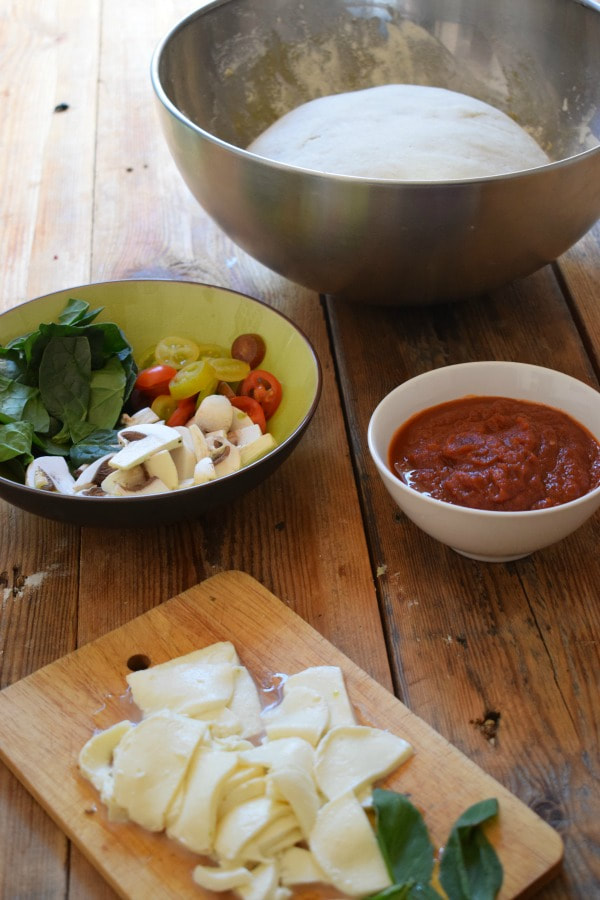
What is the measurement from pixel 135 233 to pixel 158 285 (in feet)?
1.76

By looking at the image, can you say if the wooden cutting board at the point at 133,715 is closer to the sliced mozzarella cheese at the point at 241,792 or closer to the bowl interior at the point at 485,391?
the sliced mozzarella cheese at the point at 241,792

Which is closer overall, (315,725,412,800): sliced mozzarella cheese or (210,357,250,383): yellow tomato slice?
(315,725,412,800): sliced mozzarella cheese

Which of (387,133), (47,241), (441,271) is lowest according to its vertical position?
(47,241)

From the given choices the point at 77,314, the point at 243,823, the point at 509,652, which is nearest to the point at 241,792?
the point at 243,823

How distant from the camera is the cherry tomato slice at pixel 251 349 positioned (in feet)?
4.98

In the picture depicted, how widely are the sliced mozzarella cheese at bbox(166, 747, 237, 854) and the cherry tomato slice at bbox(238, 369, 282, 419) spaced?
617 mm

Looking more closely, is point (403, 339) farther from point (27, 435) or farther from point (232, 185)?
point (27, 435)

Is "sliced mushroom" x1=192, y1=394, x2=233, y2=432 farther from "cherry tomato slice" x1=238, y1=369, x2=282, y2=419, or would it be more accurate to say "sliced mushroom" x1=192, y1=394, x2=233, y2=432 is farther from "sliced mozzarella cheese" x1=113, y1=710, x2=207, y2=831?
"sliced mozzarella cheese" x1=113, y1=710, x2=207, y2=831

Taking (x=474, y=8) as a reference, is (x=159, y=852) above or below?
below

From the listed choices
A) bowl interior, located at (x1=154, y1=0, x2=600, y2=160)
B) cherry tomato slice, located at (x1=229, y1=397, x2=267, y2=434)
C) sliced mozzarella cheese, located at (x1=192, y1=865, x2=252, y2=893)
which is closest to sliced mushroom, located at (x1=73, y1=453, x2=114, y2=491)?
cherry tomato slice, located at (x1=229, y1=397, x2=267, y2=434)

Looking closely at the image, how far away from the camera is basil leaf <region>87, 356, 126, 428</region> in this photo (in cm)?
142

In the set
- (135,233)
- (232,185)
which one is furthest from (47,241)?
(232,185)

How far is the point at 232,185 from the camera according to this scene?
1522mm

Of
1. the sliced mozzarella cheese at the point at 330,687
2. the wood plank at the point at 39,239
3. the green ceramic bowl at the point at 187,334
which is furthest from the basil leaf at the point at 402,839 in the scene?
the green ceramic bowl at the point at 187,334
